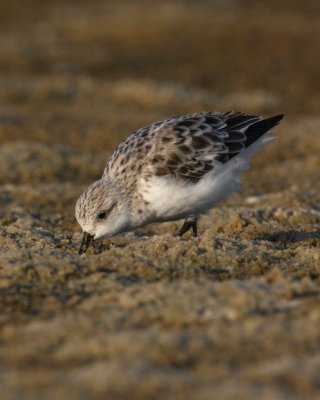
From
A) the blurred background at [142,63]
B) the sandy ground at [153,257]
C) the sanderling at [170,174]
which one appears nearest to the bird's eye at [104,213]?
the sanderling at [170,174]

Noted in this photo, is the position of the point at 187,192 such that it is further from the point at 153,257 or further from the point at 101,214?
the point at 153,257

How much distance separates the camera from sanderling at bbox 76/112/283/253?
8914mm

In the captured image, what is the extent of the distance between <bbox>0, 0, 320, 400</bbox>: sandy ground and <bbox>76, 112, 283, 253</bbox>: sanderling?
48 cm

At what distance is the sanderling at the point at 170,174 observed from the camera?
8.91 metres

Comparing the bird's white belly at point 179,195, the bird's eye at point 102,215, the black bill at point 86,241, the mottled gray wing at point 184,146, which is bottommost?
the black bill at point 86,241

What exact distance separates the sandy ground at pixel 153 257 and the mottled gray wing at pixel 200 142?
915mm

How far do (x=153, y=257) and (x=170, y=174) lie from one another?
1623mm

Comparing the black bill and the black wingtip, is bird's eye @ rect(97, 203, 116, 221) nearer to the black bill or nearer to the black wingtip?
the black bill

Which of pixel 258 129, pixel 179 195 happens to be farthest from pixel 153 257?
pixel 258 129

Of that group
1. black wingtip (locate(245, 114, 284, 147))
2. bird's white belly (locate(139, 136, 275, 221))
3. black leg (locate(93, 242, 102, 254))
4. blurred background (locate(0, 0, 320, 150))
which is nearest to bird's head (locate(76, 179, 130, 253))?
black leg (locate(93, 242, 102, 254))

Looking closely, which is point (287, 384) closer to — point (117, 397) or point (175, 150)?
point (117, 397)

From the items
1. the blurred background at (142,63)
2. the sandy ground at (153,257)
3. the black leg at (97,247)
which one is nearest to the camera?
the sandy ground at (153,257)

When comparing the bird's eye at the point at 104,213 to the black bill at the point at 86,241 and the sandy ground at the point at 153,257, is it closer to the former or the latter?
the black bill at the point at 86,241

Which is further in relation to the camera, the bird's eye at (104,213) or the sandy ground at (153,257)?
the bird's eye at (104,213)
